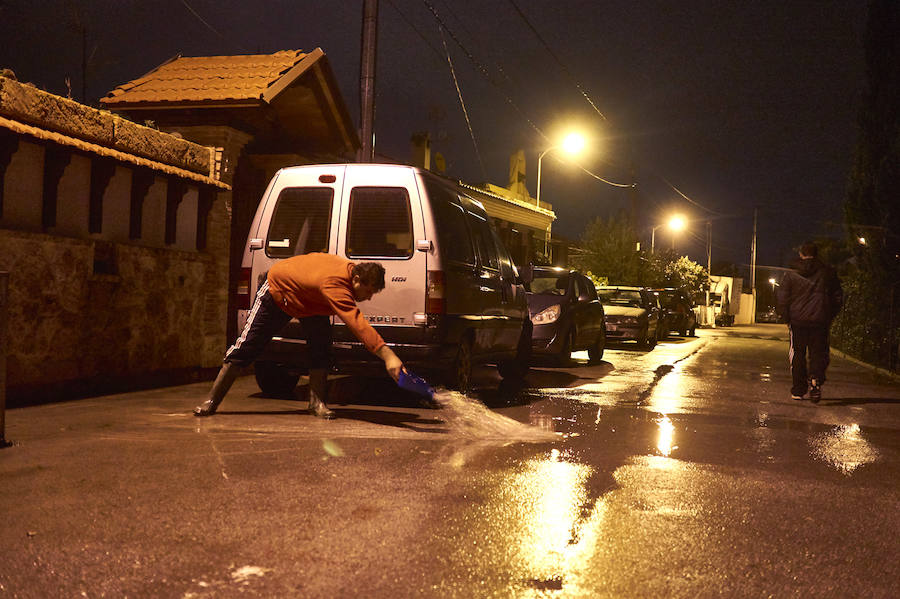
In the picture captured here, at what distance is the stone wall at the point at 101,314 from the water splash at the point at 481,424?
382 centimetres

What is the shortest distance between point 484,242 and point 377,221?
6.34ft

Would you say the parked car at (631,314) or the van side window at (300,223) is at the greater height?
the van side window at (300,223)

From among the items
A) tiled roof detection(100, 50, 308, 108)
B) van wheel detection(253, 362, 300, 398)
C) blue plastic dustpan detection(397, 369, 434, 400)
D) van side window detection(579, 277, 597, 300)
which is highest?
tiled roof detection(100, 50, 308, 108)

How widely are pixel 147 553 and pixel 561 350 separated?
433 inches

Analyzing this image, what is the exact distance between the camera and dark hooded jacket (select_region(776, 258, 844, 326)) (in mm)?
10461

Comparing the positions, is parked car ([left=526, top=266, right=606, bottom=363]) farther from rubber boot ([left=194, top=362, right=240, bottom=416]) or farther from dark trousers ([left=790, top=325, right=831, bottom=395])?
rubber boot ([left=194, top=362, right=240, bottom=416])

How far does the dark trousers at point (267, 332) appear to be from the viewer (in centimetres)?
764

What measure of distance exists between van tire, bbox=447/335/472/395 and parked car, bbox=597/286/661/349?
12.8 m

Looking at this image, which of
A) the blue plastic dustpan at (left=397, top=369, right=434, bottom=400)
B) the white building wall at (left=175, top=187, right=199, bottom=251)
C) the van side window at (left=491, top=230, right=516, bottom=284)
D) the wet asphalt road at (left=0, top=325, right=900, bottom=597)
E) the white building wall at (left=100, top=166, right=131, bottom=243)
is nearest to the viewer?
the wet asphalt road at (left=0, top=325, right=900, bottom=597)

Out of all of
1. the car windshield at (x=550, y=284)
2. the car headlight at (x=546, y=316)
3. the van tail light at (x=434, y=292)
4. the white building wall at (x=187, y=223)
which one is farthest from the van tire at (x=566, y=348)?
the van tail light at (x=434, y=292)

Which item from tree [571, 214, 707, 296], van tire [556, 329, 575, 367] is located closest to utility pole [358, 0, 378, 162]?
van tire [556, 329, 575, 367]

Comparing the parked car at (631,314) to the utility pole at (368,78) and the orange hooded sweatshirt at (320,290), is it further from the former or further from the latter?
the orange hooded sweatshirt at (320,290)

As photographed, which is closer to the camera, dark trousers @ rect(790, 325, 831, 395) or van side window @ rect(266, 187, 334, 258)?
van side window @ rect(266, 187, 334, 258)

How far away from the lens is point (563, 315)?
14500mm
